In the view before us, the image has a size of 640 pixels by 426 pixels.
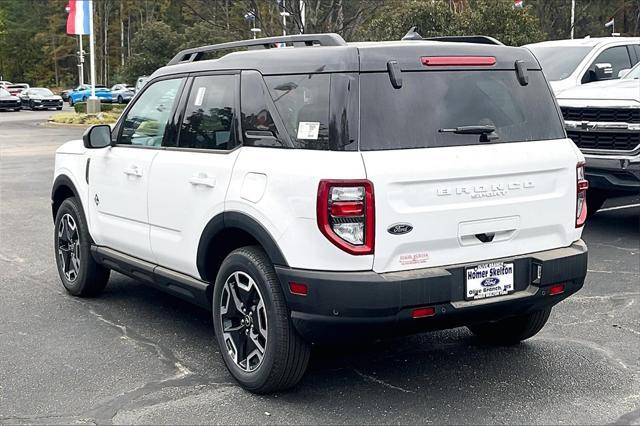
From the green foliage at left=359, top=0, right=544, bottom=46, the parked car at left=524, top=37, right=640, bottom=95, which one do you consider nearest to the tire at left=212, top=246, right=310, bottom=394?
the parked car at left=524, top=37, right=640, bottom=95

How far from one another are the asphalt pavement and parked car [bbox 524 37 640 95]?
486cm

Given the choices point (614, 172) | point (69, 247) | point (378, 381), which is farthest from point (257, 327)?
point (614, 172)

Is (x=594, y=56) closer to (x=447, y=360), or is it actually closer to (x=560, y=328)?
(x=560, y=328)

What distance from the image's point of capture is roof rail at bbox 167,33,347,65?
4.55 meters

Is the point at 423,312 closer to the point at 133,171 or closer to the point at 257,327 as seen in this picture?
the point at 257,327

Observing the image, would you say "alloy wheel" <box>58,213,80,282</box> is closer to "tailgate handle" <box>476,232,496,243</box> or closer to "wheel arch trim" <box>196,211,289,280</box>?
"wheel arch trim" <box>196,211,289,280</box>

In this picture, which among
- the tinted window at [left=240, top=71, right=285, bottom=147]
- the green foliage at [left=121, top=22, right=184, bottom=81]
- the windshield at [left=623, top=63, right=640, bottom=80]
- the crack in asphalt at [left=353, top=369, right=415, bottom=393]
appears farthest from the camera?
the green foliage at [left=121, top=22, right=184, bottom=81]

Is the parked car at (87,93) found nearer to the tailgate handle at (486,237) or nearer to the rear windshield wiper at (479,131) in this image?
the rear windshield wiper at (479,131)

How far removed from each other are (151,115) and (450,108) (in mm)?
2300

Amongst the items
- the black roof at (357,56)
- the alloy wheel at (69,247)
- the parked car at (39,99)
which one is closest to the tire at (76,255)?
the alloy wheel at (69,247)

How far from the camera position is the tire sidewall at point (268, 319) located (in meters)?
4.28

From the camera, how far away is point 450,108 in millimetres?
4340

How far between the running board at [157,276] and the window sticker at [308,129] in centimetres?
121

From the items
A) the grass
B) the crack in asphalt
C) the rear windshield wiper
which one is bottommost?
the crack in asphalt
